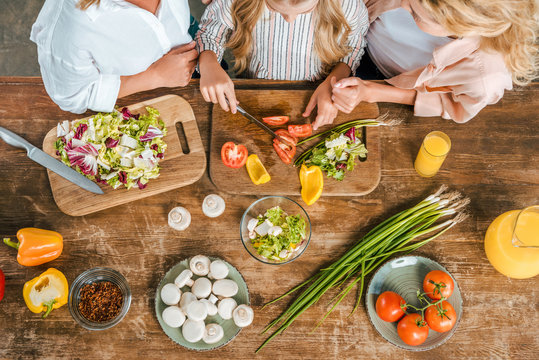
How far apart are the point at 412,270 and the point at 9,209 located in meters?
1.61

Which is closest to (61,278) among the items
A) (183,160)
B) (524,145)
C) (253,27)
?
(183,160)

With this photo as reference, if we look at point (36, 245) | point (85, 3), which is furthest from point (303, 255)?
point (85, 3)

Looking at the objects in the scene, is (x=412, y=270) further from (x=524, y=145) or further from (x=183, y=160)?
(x=183, y=160)

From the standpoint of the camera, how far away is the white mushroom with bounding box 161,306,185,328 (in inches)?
56.6

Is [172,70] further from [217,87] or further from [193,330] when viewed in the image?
[193,330]

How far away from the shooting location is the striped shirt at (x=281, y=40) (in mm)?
1597

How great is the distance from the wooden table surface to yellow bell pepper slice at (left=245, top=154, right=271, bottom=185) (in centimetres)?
9

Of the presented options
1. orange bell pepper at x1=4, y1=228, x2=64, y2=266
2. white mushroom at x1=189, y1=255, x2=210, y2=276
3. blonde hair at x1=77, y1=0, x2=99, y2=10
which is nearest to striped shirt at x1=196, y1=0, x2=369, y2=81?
blonde hair at x1=77, y1=0, x2=99, y2=10

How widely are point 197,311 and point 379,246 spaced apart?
71 centimetres

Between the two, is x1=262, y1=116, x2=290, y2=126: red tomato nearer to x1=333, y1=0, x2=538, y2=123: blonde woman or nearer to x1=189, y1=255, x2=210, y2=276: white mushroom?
x1=333, y1=0, x2=538, y2=123: blonde woman

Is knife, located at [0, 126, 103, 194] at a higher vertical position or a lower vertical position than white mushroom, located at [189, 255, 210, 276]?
higher

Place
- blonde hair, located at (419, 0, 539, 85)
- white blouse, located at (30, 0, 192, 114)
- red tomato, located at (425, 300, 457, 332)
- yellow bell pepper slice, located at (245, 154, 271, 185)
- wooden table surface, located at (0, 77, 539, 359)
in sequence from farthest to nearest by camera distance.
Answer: yellow bell pepper slice, located at (245, 154, 271, 185) < wooden table surface, located at (0, 77, 539, 359) < red tomato, located at (425, 300, 457, 332) < white blouse, located at (30, 0, 192, 114) < blonde hair, located at (419, 0, 539, 85)

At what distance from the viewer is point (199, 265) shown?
4.91 ft

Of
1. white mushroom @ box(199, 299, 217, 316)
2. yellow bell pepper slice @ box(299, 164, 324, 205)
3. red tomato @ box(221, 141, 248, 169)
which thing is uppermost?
red tomato @ box(221, 141, 248, 169)
